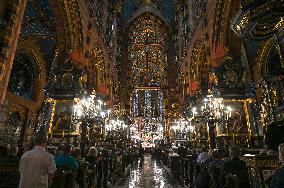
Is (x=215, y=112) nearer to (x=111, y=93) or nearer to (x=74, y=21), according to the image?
(x=74, y=21)

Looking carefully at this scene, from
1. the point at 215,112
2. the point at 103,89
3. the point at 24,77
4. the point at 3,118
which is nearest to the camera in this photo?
the point at 215,112

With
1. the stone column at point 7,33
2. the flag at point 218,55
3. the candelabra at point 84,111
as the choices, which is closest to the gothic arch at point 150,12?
the flag at point 218,55

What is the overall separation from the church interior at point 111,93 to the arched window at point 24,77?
A: 0.07 m

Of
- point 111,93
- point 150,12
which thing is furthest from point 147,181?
point 150,12

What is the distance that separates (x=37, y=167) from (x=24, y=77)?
52.7ft

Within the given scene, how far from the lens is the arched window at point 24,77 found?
1666cm

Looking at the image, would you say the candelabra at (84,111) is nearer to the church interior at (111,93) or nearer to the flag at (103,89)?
the church interior at (111,93)

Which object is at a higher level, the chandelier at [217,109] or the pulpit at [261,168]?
the chandelier at [217,109]

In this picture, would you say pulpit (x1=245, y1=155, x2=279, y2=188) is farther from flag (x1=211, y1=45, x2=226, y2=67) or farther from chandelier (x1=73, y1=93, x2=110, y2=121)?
flag (x1=211, y1=45, x2=226, y2=67)

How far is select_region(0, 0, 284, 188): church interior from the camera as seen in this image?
6.68 metres

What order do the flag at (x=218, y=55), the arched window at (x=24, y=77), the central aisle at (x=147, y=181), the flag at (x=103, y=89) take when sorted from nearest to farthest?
the central aisle at (x=147, y=181), the flag at (x=218, y=55), the arched window at (x=24, y=77), the flag at (x=103, y=89)

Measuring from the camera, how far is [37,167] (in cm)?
335

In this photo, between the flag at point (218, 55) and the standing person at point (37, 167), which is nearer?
the standing person at point (37, 167)

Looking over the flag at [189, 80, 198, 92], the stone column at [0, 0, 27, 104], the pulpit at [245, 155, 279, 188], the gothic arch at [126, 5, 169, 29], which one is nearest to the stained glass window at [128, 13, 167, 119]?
the gothic arch at [126, 5, 169, 29]
